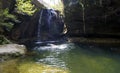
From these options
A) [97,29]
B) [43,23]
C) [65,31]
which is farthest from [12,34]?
[97,29]

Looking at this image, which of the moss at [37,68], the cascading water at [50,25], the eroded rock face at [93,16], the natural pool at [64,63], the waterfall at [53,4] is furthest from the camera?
the waterfall at [53,4]

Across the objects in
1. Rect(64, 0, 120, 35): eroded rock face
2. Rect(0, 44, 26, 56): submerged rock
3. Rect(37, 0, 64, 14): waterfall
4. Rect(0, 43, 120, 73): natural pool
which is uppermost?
Rect(37, 0, 64, 14): waterfall

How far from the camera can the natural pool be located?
1282 cm

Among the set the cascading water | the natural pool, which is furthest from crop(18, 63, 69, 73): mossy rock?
the cascading water

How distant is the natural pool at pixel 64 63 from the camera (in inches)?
505

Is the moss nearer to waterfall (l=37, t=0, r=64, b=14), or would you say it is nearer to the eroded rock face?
the eroded rock face

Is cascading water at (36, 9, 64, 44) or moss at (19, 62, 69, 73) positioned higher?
cascading water at (36, 9, 64, 44)

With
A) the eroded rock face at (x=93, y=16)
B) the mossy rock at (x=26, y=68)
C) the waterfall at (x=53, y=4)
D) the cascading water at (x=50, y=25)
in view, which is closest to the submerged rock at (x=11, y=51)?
the mossy rock at (x=26, y=68)

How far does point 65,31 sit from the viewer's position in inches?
1101

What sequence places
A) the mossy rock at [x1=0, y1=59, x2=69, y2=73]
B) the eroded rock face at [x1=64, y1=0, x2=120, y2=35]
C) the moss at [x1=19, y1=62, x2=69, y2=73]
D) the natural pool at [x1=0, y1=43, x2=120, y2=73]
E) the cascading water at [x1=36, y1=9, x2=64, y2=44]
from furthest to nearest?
the cascading water at [x1=36, y1=9, x2=64, y2=44], the eroded rock face at [x1=64, y1=0, x2=120, y2=35], the natural pool at [x1=0, y1=43, x2=120, y2=73], the moss at [x1=19, y1=62, x2=69, y2=73], the mossy rock at [x1=0, y1=59, x2=69, y2=73]

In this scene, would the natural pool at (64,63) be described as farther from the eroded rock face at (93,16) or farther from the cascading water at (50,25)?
the cascading water at (50,25)

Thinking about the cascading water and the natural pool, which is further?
the cascading water

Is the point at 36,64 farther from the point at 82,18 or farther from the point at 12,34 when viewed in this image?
the point at 82,18

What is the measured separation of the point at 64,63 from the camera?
14.7m
